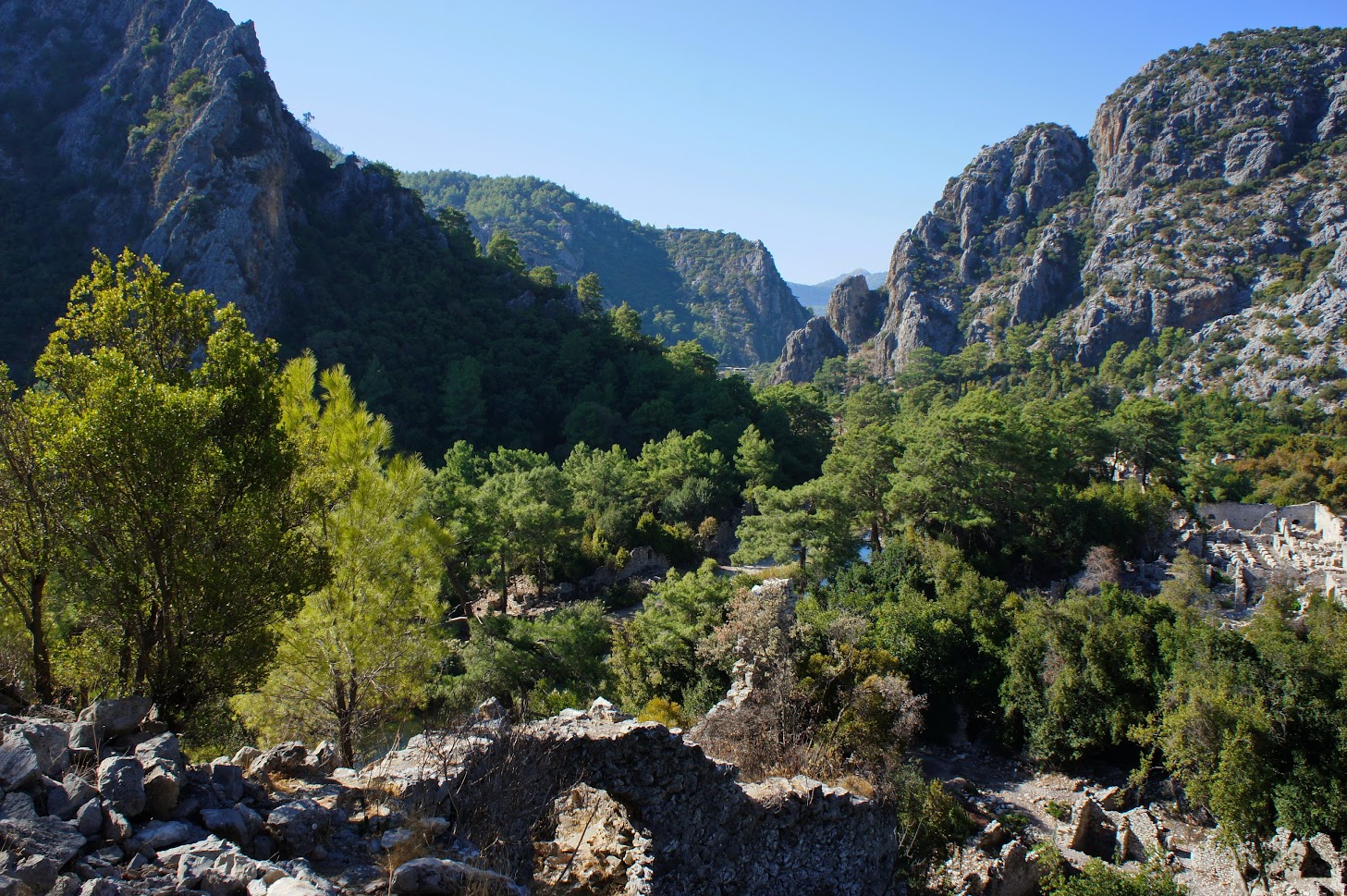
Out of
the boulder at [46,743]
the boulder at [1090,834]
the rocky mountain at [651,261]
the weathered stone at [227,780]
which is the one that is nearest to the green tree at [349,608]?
the weathered stone at [227,780]

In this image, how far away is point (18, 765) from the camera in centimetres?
432

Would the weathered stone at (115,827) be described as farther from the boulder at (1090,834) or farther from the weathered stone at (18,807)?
the boulder at (1090,834)

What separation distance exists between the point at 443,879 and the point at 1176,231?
94.6 metres

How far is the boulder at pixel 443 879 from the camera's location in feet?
16.5

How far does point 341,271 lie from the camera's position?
49719 millimetres

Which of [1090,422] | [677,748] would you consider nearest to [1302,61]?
[1090,422]

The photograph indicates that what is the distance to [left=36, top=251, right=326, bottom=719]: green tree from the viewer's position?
5840 mm

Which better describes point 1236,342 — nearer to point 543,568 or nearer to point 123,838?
point 543,568

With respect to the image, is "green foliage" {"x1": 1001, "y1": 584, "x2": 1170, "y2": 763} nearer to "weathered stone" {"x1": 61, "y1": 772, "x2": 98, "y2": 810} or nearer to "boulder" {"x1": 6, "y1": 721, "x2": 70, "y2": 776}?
"weathered stone" {"x1": 61, "y1": 772, "x2": 98, "y2": 810}

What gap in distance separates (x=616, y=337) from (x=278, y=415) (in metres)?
46.1

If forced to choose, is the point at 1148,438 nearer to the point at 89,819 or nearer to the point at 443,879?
the point at 443,879

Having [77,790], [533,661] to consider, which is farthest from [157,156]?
[77,790]

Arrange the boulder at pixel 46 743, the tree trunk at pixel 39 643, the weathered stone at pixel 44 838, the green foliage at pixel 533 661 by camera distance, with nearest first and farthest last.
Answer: the weathered stone at pixel 44 838
the boulder at pixel 46 743
the tree trunk at pixel 39 643
the green foliage at pixel 533 661

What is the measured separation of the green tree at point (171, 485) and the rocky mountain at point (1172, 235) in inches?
2705
